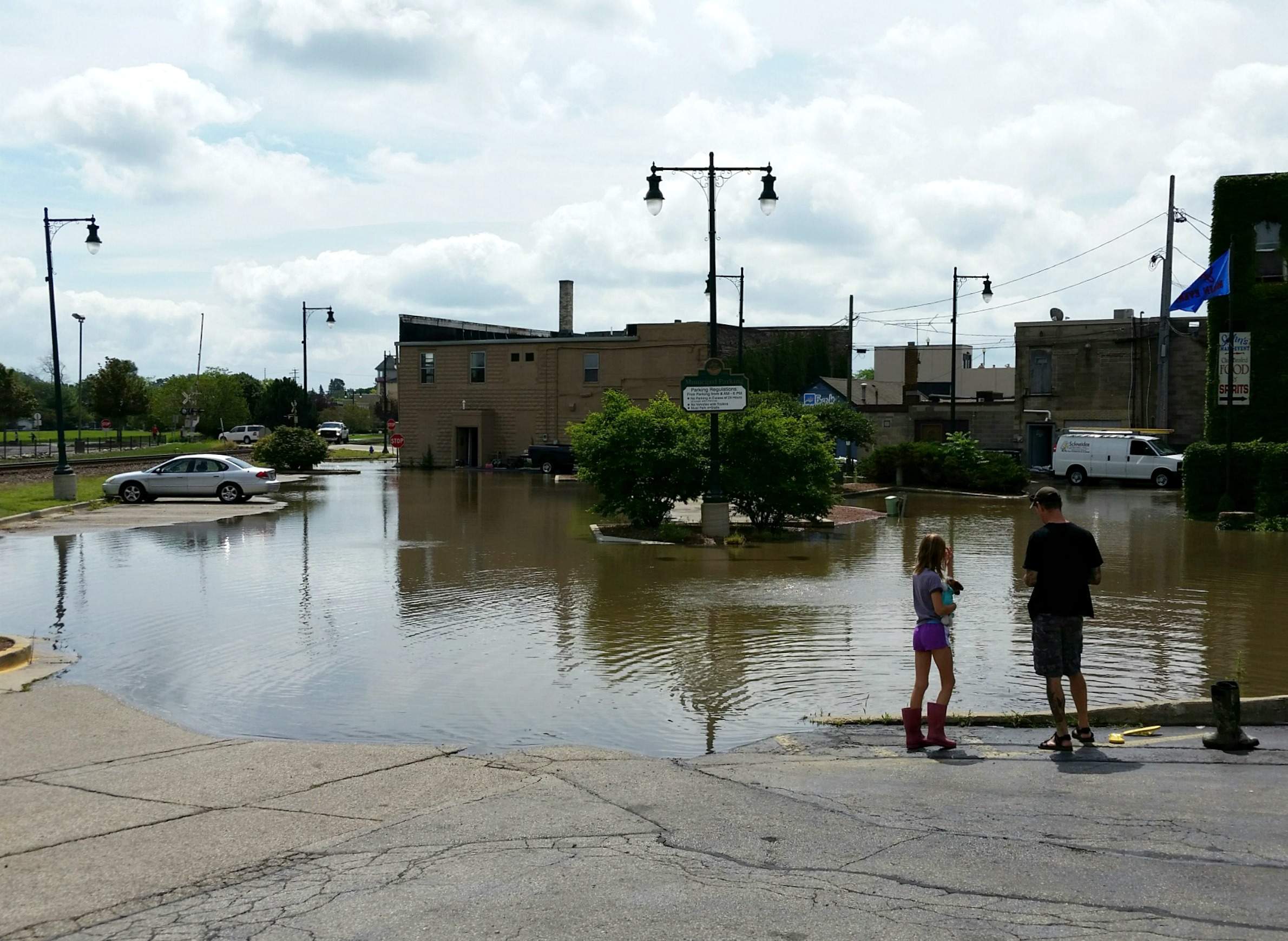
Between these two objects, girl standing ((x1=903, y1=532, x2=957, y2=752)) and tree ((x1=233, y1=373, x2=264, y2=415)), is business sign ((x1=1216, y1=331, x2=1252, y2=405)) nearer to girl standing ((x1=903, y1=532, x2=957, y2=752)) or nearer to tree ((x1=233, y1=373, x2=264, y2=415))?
girl standing ((x1=903, y1=532, x2=957, y2=752))

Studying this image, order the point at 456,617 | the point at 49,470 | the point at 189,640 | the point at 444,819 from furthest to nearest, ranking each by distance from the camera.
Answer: the point at 49,470, the point at 456,617, the point at 189,640, the point at 444,819

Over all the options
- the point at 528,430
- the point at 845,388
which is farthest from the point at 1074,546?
the point at 845,388

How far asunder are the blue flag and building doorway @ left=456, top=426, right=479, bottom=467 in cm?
4104

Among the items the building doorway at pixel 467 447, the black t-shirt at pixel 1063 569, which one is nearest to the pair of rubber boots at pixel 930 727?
the black t-shirt at pixel 1063 569

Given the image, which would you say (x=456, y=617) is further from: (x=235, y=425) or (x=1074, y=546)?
(x=235, y=425)

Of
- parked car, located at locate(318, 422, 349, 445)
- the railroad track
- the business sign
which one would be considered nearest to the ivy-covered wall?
the business sign

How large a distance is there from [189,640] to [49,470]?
132 feet

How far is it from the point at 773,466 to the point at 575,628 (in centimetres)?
1246

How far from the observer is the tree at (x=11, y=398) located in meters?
84.6

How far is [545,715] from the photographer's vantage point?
995 centimetres

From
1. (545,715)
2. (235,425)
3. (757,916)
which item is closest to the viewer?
(757,916)

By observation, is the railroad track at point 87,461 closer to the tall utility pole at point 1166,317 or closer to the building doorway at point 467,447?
the building doorway at point 467,447

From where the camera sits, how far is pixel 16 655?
11852mm

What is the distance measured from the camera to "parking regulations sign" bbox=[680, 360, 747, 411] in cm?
2447
